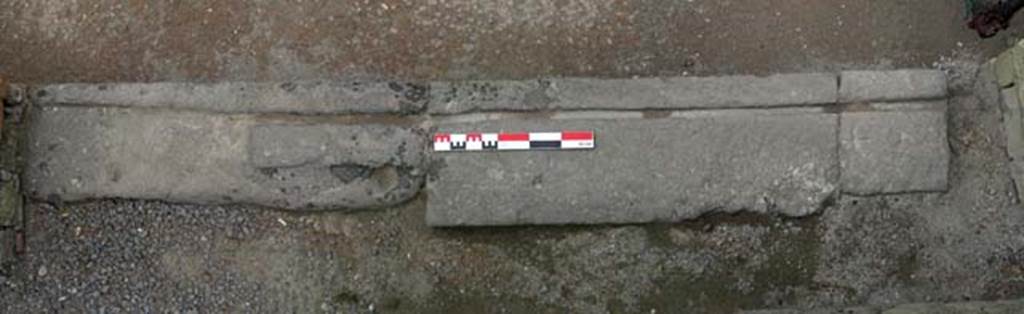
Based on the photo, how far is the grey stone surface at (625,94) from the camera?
677 cm

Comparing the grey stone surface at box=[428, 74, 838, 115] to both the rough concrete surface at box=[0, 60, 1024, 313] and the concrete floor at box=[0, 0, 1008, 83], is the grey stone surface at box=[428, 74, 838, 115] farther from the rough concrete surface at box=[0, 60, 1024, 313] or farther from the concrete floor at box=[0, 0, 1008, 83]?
the rough concrete surface at box=[0, 60, 1024, 313]

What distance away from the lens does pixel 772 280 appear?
6871 mm

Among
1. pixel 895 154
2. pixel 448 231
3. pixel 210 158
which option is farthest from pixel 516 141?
pixel 895 154

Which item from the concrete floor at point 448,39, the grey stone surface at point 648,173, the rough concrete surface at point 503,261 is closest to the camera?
the grey stone surface at point 648,173

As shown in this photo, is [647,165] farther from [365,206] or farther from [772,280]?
[365,206]

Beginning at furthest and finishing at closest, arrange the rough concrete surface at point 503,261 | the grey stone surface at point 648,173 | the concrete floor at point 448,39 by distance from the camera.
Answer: the concrete floor at point 448,39 < the rough concrete surface at point 503,261 < the grey stone surface at point 648,173

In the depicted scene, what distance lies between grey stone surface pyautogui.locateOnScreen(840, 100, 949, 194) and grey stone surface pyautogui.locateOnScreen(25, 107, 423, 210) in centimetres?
262

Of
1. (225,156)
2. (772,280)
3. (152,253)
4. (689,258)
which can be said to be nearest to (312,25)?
(225,156)

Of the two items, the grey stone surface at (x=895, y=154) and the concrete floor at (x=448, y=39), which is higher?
the concrete floor at (x=448, y=39)

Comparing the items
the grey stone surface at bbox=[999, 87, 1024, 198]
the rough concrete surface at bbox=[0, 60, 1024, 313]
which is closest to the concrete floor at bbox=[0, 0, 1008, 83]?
the grey stone surface at bbox=[999, 87, 1024, 198]

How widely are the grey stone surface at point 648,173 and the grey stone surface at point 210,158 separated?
1.22 feet

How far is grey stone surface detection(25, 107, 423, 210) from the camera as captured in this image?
6.73 meters

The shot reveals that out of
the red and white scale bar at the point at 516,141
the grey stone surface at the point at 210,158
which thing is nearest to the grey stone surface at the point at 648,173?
the red and white scale bar at the point at 516,141

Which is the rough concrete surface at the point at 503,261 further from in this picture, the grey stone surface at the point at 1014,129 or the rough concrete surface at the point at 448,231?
the grey stone surface at the point at 1014,129
